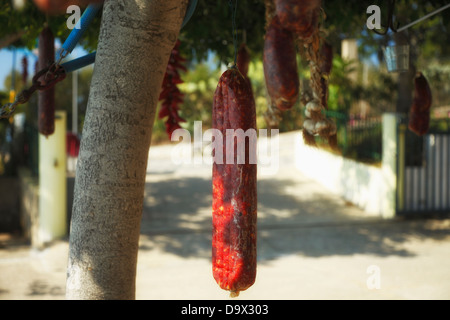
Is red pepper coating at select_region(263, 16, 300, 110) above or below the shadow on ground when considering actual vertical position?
above

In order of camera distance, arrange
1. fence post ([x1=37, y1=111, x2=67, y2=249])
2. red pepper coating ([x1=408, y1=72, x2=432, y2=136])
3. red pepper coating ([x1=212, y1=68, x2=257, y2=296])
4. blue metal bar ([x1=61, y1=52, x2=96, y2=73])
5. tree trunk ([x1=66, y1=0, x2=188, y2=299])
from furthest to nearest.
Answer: fence post ([x1=37, y1=111, x2=67, y2=249]) → red pepper coating ([x1=408, y1=72, x2=432, y2=136]) → blue metal bar ([x1=61, y1=52, x2=96, y2=73]) → tree trunk ([x1=66, y1=0, x2=188, y2=299]) → red pepper coating ([x1=212, y1=68, x2=257, y2=296])

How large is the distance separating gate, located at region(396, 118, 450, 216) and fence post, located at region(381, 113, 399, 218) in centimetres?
10

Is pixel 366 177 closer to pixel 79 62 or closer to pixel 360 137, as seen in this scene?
pixel 360 137

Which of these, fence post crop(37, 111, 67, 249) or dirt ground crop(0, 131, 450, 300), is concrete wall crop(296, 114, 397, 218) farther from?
fence post crop(37, 111, 67, 249)

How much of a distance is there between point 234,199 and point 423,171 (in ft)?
29.5

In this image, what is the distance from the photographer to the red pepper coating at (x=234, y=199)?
172 cm

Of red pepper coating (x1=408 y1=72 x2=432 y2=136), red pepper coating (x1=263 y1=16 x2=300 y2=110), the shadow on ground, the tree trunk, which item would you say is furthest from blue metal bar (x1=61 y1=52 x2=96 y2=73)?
the shadow on ground

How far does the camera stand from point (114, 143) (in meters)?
1.96

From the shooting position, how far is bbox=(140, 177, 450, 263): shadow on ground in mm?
7930

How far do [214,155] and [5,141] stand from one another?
36.1ft

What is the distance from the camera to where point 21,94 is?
2.18 m

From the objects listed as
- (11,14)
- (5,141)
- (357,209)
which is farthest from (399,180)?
(5,141)
